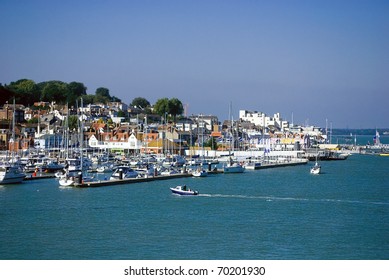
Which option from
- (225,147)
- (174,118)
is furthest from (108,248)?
(174,118)

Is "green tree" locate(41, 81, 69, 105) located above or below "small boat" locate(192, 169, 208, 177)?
above

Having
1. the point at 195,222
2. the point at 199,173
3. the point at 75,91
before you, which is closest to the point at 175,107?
the point at 75,91

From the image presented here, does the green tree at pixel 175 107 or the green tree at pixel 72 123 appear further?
the green tree at pixel 175 107

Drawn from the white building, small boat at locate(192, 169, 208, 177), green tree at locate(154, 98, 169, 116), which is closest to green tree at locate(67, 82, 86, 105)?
green tree at locate(154, 98, 169, 116)

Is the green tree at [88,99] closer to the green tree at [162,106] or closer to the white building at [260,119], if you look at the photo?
the green tree at [162,106]

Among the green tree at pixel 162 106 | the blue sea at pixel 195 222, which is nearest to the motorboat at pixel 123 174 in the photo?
the blue sea at pixel 195 222

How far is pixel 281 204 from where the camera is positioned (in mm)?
13570

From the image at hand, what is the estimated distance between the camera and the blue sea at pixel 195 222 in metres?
9.12

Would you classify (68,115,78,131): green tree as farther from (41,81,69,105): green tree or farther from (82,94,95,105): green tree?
(82,94,95,105): green tree

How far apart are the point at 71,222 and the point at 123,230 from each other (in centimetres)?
111

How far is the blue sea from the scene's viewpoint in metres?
9.12

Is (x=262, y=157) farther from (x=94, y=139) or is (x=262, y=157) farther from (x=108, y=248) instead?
(x=108, y=248)

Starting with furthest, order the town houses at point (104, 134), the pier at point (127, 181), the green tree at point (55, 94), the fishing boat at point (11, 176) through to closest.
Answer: the green tree at point (55, 94) → the town houses at point (104, 134) → the fishing boat at point (11, 176) → the pier at point (127, 181)

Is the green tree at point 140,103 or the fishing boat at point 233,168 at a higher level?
the green tree at point 140,103
